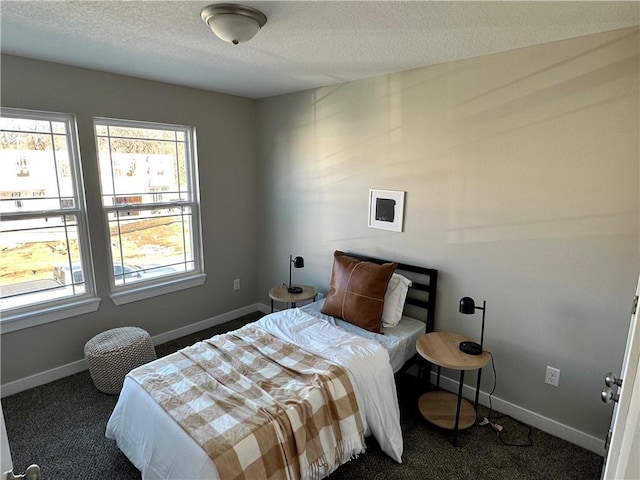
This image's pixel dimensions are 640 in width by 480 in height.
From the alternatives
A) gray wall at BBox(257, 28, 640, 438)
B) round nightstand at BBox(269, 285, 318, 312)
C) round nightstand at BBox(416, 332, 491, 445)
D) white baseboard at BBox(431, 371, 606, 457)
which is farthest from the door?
round nightstand at BBox(269, 285, 318, 312)

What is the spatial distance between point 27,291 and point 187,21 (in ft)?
7.62

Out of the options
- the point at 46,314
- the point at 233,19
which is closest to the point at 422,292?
the point at 233,19

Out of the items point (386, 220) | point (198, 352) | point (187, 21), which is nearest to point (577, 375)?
point (386, 220)

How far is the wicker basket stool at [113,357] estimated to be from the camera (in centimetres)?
261

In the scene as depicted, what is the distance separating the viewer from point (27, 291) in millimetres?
2697

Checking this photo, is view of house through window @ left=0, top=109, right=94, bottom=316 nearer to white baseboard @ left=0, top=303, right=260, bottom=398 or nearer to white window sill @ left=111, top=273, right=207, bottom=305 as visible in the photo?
white window sill @ left=111, top=273, right=207, bottom=305

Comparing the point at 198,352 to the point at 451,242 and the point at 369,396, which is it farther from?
the point at 451,242

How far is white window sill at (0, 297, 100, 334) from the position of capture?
256cm

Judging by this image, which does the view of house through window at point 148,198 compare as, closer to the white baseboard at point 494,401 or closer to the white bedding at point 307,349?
the white baseboard at point 494,401

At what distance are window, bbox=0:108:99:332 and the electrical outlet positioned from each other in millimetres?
3424

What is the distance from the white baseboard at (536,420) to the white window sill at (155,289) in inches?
96.4

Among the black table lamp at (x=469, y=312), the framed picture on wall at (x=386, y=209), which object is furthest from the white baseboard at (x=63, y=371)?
the black table lamp at (x=469, y=312)

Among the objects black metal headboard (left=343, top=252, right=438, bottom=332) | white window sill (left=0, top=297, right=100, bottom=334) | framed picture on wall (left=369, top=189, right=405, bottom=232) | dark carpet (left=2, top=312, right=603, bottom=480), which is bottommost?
dark carpet (left=2, top=312, right=603, bottom=480)

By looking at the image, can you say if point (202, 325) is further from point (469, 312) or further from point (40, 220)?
point (469, 312)
